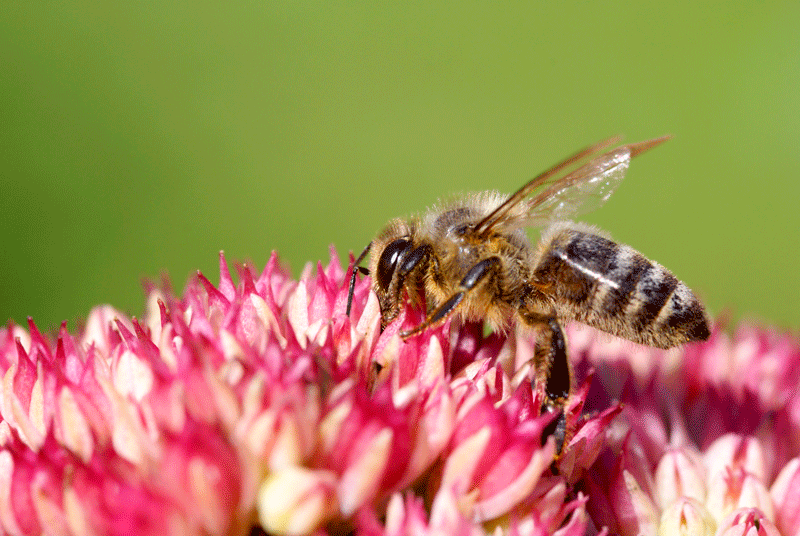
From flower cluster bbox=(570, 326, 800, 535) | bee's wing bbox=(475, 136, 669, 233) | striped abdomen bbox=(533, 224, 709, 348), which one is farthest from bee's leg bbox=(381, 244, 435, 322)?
flower cluster bbox=(570, 326, 800, 535)

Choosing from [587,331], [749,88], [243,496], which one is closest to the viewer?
[243,496]

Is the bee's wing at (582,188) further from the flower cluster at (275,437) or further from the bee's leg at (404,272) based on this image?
the flower cluster at (275,437)

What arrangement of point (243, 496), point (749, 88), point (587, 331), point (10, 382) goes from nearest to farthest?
point (243, 496) → point (10, 382) → point (587, 331) → point (749, 88)

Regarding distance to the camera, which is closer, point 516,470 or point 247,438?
point 247,438

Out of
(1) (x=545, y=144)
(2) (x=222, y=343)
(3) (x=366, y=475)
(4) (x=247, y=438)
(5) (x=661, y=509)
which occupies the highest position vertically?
(1) (x=545, y=144)

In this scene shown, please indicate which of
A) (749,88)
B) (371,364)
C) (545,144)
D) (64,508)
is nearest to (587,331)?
(371,364)

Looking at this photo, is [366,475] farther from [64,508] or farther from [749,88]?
[749,88]

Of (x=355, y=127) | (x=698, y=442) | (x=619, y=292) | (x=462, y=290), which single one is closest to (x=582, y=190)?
(x=619, y=292)

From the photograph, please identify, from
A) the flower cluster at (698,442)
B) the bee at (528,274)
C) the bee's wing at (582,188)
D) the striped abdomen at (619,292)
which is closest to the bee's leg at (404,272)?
the bee at (528,274)
